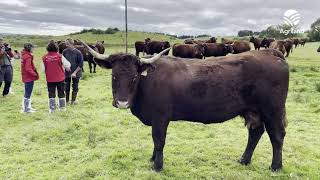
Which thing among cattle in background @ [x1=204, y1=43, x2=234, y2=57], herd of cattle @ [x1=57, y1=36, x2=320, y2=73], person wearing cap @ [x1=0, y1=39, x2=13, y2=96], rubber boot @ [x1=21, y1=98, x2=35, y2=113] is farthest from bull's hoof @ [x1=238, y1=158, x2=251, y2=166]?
cattle in background @ [x1=204, y1=43, x2=234, y2=57]

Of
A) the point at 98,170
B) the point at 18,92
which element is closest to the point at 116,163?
the point at 98,170

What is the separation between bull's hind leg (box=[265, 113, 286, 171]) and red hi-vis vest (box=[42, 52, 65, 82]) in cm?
636

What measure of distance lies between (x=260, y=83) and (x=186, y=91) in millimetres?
1137

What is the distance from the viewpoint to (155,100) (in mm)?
6332

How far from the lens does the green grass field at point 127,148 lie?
6691 millimetres

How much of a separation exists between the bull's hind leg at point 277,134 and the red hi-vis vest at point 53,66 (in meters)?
6.36

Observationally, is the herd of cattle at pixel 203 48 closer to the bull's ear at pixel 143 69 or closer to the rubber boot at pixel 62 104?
the rubber boot at pixel 62 104

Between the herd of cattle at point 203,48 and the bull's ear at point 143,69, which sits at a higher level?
the bull's ear at point 143,69

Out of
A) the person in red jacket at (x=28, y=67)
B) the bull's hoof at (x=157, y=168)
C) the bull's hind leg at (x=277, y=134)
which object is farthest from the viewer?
the person in red jacket at (x=28, y=67)

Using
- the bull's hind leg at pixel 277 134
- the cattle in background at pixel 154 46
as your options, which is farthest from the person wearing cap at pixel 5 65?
the cattle in background at pixel 154 46

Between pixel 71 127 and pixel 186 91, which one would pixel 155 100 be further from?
pixel 71 127

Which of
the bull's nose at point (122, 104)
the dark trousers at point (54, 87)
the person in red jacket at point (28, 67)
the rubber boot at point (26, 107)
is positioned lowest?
the rubber boot at point (26, 107)

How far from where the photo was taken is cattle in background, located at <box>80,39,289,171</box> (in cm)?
637

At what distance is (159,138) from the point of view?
651 cm
